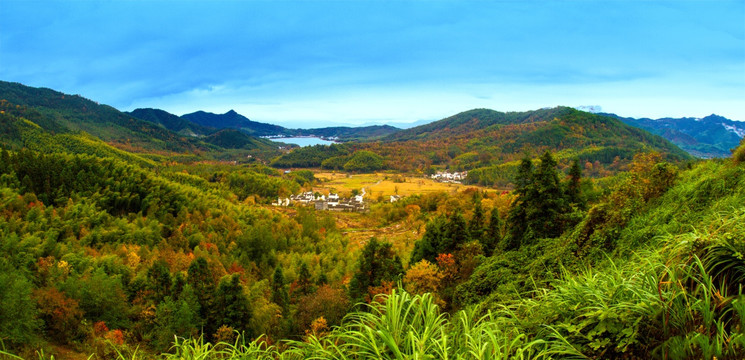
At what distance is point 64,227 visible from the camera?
95.0 feet

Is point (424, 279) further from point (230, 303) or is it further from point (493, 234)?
point (230, 303)

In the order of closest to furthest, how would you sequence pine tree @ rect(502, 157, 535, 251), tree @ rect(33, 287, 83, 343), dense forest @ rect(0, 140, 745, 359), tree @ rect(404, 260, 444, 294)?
dense forest @ rect(0, 140, 745, 359) → pine tree @ rect(502, 157, 535, 251) → tree @ rect(33, 287, 83, 343) → tree @ rect(404, 260, 444, 294)

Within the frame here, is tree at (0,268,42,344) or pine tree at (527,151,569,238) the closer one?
tree at (0,268,42,344)

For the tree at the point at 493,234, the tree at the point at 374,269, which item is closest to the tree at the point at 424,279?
the tree at the point at 374,269

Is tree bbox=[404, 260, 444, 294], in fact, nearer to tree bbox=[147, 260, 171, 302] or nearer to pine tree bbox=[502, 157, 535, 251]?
pine tree bbox=[502, 157, 535, 251]

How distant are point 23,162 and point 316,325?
4125 cm

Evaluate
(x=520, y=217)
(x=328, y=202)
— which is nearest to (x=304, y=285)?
(x=520, y=217)

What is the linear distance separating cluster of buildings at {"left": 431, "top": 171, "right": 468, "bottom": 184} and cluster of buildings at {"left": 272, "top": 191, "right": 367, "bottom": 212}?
116ft

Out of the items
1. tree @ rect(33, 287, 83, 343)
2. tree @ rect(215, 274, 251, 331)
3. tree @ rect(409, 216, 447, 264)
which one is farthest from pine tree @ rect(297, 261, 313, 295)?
tree @ rect(33, 287, 83, 343)

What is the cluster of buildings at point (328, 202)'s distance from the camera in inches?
3250

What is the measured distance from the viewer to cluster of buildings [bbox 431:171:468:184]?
112125mm

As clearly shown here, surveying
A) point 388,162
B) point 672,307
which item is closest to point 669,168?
point 672,307

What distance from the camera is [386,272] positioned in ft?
61.9

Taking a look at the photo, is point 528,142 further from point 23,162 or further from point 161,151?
point 161,151
